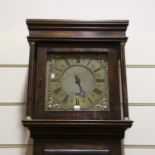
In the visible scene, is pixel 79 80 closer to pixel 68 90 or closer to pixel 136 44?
pixel 68 90

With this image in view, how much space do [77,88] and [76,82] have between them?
0.07ft

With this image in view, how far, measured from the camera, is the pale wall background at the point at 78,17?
1168 mm

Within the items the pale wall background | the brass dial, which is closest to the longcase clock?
the brass dial

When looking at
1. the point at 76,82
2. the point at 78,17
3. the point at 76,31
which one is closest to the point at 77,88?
the point at 76,82

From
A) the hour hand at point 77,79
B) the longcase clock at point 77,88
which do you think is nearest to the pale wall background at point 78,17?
the longcase clock at point 77,88

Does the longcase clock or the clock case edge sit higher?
the clock case edge

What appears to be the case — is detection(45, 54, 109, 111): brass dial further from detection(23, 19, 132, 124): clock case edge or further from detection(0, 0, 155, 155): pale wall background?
detection(0, 0, 155, 155): pale wall background

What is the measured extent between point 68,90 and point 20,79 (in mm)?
263

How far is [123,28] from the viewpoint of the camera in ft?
3.60

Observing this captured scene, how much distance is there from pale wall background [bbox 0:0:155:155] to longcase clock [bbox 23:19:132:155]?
0.45 feet

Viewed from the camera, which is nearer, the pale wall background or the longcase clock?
the longcase clock

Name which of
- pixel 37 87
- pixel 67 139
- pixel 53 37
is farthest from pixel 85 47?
pixel 67 139

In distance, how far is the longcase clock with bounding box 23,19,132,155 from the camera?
1.02 m

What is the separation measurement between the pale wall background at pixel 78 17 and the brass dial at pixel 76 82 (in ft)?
A: 0.63
